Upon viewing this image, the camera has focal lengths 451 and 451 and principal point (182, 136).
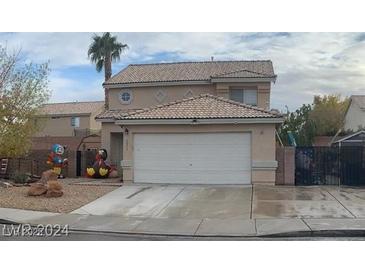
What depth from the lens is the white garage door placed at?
62.6 feet

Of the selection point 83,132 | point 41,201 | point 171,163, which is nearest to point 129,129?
point 171,163

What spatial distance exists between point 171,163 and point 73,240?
10.2 m

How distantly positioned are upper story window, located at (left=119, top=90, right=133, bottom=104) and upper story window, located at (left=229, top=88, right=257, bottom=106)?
6659mm

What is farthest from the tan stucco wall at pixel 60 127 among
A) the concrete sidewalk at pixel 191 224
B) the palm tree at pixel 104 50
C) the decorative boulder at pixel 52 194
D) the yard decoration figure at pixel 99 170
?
the concrete sidewalk at pixel 191 224

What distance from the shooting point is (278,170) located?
19.1 meters

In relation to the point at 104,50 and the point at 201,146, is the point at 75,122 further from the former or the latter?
the point at 201,146

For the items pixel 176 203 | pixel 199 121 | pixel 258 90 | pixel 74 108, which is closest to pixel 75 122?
Answer: pixel 74 108

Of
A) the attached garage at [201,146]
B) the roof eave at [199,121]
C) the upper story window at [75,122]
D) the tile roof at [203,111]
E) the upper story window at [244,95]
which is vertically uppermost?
the upper story window at [244,95]

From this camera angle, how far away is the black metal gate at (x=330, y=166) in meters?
18.8

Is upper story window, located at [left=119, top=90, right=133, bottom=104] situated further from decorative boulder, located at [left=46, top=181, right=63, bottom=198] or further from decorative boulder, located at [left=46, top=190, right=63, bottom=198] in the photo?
decorative boulder, located at [left=46, top=190, right=63, bottom=198]

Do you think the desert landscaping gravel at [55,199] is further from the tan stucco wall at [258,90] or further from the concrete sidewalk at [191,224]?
the tan stucco wall at [258,90]

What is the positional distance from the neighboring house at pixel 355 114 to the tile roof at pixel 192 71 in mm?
19546

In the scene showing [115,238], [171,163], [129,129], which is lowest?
[115,238]

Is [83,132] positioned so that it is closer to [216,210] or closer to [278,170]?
[278,170]
